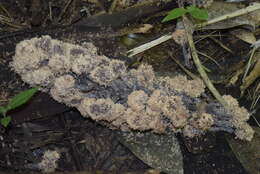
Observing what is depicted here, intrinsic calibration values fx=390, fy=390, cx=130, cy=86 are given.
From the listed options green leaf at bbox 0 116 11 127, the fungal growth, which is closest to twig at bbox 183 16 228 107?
the fungal growth

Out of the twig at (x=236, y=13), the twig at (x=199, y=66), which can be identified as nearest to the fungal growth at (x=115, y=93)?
the twig at (x=199, y=66)

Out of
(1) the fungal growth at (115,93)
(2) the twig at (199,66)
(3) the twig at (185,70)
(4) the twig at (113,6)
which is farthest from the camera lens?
(4) the twig at (113,6)

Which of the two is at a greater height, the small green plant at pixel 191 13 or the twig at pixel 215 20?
the small green plant at pixel 191 13

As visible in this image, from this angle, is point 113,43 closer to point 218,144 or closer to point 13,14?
point 13,14

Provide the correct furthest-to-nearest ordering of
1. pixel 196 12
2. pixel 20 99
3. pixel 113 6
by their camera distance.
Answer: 1. pixel 113 6
2. pixel 196 12
3. pixel 20 99

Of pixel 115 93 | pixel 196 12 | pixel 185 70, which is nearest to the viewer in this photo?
pixel 115 93

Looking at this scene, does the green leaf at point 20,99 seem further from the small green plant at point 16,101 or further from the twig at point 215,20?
the twig at point 215,20

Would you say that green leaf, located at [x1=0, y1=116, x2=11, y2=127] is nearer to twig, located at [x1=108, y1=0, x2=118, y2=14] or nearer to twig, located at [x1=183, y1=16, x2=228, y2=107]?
twig, located at [x1=108, y1=0, x2=118, y2=14]

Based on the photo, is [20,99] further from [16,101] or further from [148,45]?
[148,45]

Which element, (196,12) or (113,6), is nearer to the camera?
(196,12)

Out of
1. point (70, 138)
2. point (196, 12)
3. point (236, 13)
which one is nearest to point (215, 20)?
point (236, 13)
